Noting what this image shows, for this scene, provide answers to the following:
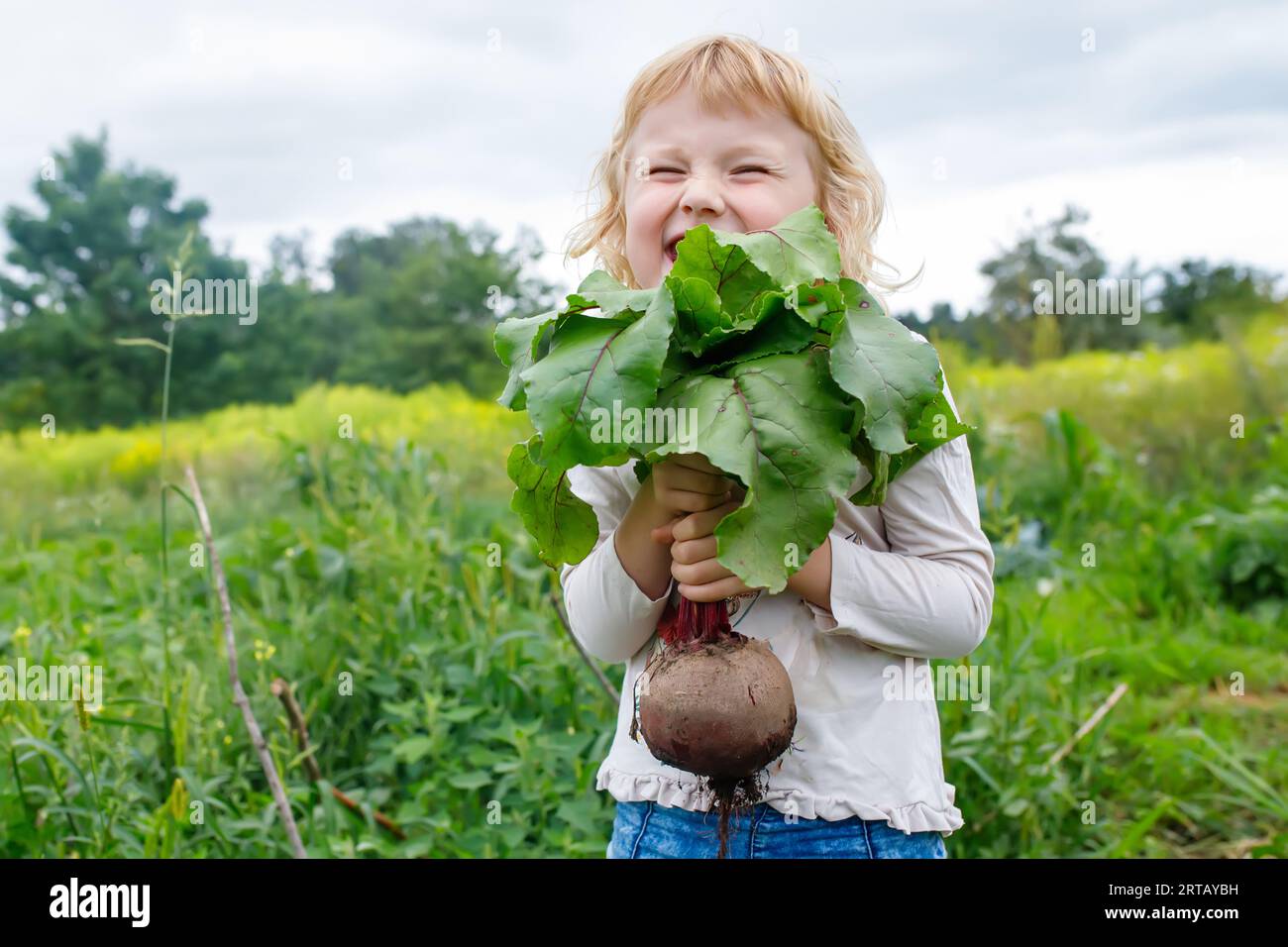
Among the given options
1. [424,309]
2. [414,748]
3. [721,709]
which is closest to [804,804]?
[721,709]

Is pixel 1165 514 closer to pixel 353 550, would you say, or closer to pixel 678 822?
pixel 353 550

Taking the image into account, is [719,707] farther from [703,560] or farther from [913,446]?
[913,446]

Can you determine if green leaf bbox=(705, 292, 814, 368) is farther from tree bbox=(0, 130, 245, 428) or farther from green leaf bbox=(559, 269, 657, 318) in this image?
tree bbox=(0, 130, 245, 428)

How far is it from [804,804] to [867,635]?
30 cm

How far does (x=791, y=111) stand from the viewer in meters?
1.98

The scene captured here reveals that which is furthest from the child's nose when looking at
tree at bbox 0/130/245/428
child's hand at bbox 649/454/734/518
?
tree at bbox 0/130/245/428

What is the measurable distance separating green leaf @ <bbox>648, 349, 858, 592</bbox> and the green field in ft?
5.25

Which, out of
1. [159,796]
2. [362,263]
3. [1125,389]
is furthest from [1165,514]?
[362,263]

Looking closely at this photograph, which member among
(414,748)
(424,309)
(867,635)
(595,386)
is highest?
(424,309)

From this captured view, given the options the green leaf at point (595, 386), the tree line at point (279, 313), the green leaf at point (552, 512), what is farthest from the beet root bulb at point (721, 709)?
the tree line at point (279, 313)

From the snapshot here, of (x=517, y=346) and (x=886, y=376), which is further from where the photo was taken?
(x=517, y=346)

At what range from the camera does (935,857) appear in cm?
183

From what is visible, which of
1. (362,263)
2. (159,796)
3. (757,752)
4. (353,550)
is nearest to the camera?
(757,752)

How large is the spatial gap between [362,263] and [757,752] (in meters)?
8.44
